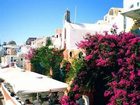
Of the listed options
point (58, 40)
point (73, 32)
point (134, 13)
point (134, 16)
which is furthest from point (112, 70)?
point (58, 40)

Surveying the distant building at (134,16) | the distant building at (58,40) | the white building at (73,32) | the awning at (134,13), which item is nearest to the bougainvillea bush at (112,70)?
the distant building at (134,16)

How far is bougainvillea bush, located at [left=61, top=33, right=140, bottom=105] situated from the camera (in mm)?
16889

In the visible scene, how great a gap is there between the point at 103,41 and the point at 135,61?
336 cm

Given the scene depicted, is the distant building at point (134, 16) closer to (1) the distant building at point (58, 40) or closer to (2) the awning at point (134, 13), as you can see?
(2) the awning at point (134, 13)

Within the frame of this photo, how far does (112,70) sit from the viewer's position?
1883cm

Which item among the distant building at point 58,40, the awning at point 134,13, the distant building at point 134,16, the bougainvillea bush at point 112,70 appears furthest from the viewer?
the distant building at point 58,40

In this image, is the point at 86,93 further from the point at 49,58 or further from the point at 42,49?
the point at 42,49

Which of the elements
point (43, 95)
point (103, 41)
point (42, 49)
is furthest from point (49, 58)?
point (103, 41)

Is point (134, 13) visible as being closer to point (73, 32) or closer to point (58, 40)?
point (73, 32)

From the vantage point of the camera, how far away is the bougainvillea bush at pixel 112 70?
16.9m

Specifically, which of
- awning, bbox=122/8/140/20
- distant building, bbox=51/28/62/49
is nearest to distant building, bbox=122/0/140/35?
awning, bbox=122/8/140/20

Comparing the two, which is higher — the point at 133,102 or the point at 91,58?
the point at 91,58

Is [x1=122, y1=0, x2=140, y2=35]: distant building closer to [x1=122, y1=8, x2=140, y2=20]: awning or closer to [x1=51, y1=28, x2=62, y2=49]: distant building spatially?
[x1=122, y1=8, x2=140, y2=20]: awning

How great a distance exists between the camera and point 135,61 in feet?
57.6
